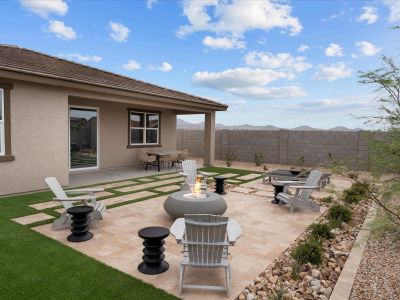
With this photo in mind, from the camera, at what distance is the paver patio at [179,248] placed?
3.50 m

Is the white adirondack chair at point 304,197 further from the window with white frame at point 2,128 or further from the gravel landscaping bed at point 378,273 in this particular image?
the window with white frame at point 2,128

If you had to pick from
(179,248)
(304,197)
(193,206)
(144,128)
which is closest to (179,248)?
(179,248)

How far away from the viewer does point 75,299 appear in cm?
292

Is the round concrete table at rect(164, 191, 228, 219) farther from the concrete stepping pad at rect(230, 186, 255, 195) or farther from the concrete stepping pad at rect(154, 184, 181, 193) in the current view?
the concrete stepping pad at rect(230, 186, 255, 195)

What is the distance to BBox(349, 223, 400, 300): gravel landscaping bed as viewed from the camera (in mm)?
3158

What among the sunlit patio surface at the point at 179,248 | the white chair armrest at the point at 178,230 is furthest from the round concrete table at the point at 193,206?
the white chair armrest at the point at 178,230

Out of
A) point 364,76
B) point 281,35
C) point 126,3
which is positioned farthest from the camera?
point 281,35

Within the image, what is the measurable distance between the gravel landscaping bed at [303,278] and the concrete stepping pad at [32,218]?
4350 millimetres

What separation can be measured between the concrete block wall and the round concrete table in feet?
33.1

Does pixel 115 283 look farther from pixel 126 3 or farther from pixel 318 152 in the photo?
pixel 318 152

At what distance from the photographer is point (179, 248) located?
436 cm

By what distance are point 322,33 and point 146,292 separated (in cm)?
1115

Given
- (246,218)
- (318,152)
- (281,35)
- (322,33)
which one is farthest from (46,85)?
(318,152)

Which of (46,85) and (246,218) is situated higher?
(46,85)
